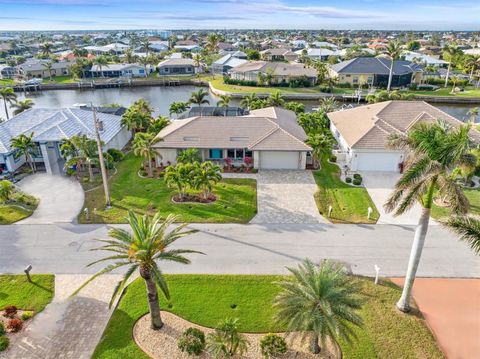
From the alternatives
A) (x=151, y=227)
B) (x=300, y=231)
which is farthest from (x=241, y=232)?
(x=151, y=227)

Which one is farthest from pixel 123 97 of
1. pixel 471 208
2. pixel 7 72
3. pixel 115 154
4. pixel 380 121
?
pixel 471 208

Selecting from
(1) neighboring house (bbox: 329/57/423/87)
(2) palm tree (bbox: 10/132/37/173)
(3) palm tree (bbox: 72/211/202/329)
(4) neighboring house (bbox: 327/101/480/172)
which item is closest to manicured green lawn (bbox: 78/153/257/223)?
(2) palm tree (bbox: 10/132/37/173)

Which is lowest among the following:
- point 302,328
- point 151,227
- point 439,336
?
point 439,336

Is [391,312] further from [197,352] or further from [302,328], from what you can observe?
[197,352]

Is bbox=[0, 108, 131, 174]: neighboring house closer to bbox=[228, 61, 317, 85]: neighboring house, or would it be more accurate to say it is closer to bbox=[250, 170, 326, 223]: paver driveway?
bbox=[250, 170, 326, 223]: paver driveway

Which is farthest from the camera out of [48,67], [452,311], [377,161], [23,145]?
[48,67]

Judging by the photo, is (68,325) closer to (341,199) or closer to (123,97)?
(341,199)
